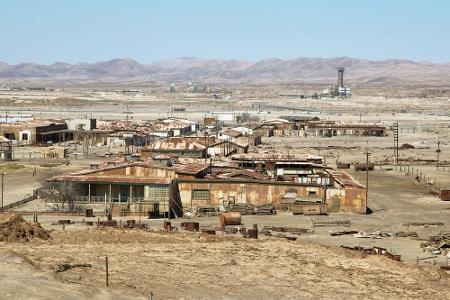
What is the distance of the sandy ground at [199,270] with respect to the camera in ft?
85.0

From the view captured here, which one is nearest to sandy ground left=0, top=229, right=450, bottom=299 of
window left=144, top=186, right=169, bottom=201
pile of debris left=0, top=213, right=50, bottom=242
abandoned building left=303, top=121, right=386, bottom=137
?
pile of debris left=0, top=213, right=50, bottom=242

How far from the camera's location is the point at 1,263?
26.7 meters

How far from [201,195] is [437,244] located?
16.5 m

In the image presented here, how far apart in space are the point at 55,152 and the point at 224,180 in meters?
35.2

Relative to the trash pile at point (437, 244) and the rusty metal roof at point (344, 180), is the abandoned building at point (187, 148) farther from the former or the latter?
the trash pile at point (437, 244)

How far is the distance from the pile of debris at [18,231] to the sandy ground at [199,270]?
0.61 meters

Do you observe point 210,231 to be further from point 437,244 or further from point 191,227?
point 437,244

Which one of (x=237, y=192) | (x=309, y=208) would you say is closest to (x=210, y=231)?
(x=237, y=192)

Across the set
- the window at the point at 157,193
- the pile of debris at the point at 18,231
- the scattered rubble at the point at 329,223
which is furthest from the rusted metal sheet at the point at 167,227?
the scattered rubble at the point at 329,223

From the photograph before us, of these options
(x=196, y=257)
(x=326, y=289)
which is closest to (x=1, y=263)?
(x=196, y=257)

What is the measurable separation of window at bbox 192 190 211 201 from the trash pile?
1499cm

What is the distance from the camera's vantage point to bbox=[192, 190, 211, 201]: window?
159ft

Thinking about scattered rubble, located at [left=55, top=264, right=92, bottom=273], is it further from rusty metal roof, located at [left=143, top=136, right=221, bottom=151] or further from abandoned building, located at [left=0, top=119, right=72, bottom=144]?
abandoned building, located at [left=0, top=119, right=72, bottom=144]

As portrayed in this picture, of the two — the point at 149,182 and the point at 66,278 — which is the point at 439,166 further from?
the point at 66,278
